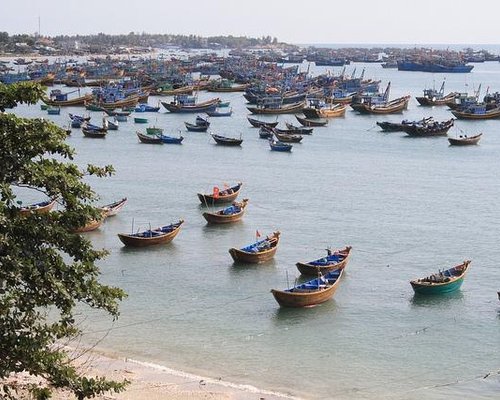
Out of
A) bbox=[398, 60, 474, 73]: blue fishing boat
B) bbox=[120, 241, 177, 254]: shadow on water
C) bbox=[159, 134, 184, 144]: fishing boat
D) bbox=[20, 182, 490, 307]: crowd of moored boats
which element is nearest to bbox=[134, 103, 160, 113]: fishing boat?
bbox=[159, 134, 184, 144]: fishing boat

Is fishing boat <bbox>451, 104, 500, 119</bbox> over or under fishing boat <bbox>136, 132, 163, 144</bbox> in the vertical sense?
over

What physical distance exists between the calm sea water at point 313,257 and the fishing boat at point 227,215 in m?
0.42

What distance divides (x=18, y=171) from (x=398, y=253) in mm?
19822

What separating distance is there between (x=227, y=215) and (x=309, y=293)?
1071 cm

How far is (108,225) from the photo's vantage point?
33062 mm

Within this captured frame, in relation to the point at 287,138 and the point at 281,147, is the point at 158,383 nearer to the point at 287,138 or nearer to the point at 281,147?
the point at 281,147

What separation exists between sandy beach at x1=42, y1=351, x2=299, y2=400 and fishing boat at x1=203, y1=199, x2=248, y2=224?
1391cm

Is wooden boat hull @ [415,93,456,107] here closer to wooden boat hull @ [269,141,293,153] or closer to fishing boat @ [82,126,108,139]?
wooden boat hull @ [269,141,293,153]

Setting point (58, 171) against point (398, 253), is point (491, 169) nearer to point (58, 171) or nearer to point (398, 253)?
point (398, 253)

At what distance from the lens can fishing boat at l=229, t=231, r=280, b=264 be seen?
27.3m

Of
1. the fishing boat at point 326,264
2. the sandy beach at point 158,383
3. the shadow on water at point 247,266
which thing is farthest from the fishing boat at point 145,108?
the sandy beach at point 158,383

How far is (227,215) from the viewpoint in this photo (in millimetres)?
33406

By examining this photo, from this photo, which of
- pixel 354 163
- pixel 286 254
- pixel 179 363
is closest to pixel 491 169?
pixel 354 163

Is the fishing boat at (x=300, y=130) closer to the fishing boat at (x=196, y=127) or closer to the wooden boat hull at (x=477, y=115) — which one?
the fishing boat at (x=196, y=127)
